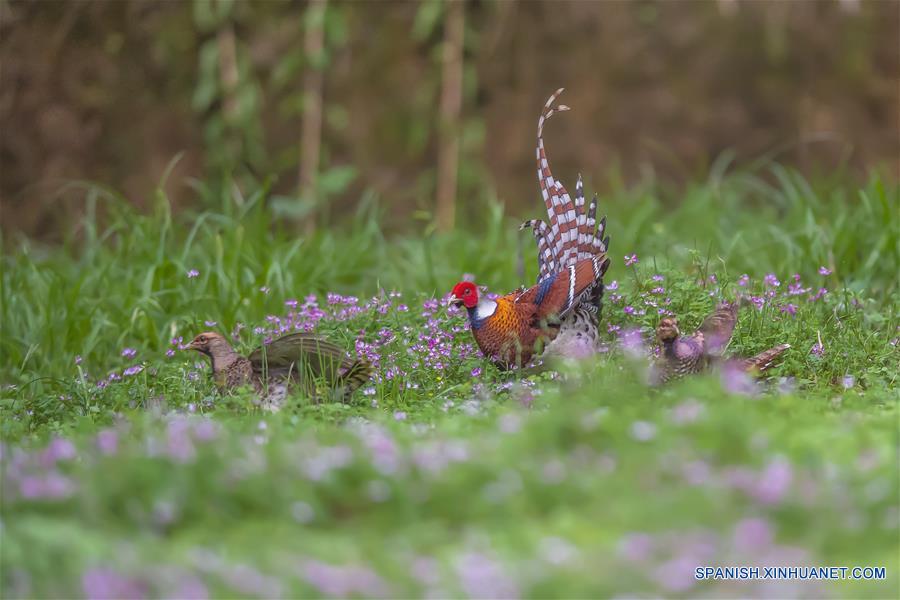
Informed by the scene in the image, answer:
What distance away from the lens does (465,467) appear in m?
2.86

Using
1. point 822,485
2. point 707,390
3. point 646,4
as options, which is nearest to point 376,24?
point 646,4

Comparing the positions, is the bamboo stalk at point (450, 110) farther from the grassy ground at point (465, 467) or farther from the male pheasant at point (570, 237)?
the male pheasant at point (570, 237)

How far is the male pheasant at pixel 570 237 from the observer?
4.80 m

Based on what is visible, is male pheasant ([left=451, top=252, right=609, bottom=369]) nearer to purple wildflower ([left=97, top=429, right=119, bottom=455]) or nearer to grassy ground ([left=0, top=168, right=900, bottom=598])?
grassy ground ([left=0, top=168, right=900, bottom=598])

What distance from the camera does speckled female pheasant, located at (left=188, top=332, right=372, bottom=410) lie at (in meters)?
4.47

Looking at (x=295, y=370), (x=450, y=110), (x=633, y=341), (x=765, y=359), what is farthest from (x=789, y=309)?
(x=450, y=110)

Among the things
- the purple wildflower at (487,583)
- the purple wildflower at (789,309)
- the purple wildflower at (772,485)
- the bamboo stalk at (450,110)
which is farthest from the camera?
the bamboo stalk at (450,110)

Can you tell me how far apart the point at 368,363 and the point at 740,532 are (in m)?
2.20

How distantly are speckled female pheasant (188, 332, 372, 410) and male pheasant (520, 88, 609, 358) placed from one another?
3.00 feet

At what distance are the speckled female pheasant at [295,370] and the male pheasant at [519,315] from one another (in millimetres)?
460

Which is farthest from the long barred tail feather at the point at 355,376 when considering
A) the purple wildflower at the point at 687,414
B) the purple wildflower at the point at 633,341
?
the purple wildflower at the point at 687,414

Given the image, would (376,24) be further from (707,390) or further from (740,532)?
(740,532)

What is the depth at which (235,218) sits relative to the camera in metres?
7.20

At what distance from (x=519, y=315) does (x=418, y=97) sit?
14.3 ft
